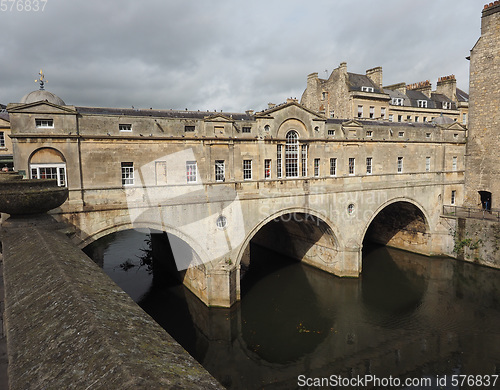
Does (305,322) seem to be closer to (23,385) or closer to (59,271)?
(59,271)

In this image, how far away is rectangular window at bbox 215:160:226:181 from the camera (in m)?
19.8

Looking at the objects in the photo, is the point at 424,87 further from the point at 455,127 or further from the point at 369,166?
the point at 369,166

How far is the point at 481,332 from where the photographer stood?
1778 centimetres

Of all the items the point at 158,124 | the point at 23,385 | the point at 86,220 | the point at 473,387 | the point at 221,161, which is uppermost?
the point at 158,124

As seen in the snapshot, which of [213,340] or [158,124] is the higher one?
[158,124]

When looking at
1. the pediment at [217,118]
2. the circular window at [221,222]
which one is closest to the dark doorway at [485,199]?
the circular window at [221,222]

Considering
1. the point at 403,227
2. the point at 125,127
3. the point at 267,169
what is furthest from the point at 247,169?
the point at 403,227

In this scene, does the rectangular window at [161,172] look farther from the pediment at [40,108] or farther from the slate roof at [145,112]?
the pediment at [40,108]

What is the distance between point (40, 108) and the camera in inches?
595

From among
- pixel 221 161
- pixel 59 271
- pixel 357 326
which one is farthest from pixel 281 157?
pixel 59 271

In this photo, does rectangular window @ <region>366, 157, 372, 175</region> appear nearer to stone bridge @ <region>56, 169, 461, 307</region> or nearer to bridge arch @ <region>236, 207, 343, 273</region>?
stone bridge @ <region>56, 169, 461, 307</region>

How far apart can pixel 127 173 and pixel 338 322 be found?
14.4m

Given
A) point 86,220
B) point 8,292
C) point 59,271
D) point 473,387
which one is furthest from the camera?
point 86,220

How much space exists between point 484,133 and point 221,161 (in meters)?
23.1
